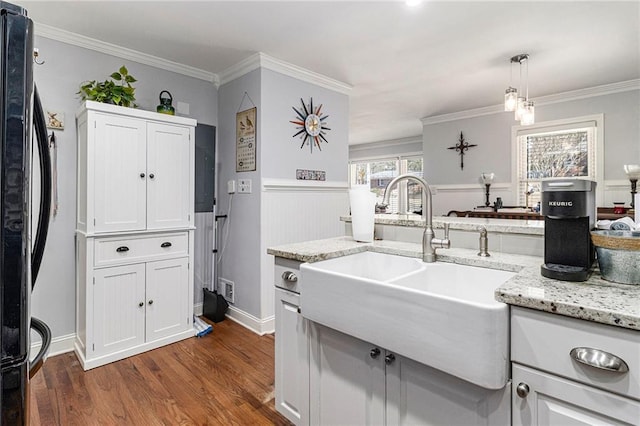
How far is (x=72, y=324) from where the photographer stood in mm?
2652

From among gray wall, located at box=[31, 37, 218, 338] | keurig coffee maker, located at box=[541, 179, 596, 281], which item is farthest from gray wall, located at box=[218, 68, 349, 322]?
keurig coffee maker, located at box=[541, 179, 596, 281]

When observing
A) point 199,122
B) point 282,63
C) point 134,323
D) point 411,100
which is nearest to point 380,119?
point 411,100

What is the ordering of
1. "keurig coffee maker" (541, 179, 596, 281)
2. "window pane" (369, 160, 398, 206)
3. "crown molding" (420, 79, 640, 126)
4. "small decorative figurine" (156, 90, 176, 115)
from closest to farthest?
1. "keurig coffee maker" (541, 179, 596, 281)
2. "small decorative figurine" (156, 90, 176, 115)
3. "crown molding" (420, 79, 640, 126)
4. "window pane" (369, 160, 398, 206)

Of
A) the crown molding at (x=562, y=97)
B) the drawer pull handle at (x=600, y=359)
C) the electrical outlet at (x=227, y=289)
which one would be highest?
the crown molding at (x=562, y=97)

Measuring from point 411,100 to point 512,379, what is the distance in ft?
13.7

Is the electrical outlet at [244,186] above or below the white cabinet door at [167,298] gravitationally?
above

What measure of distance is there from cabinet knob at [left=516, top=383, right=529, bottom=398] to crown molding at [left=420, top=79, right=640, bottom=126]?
4.60 metres

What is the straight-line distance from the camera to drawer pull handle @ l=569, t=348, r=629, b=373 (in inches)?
31.3

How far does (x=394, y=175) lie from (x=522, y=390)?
735 cm

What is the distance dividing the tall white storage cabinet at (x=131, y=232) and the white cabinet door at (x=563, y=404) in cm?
251

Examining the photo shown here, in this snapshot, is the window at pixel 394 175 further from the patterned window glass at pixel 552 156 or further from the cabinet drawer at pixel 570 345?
the cabinet drawer at pixel 570 345

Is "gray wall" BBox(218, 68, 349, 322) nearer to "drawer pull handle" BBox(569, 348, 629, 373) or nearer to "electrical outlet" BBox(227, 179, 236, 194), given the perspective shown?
"electrical outlet" BBox(227, 179, 236, 194)

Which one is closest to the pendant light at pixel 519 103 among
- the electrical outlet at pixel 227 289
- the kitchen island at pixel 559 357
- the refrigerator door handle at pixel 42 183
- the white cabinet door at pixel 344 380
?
the kitchen island at pixel 559 357

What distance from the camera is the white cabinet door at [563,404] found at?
0.81 metres
